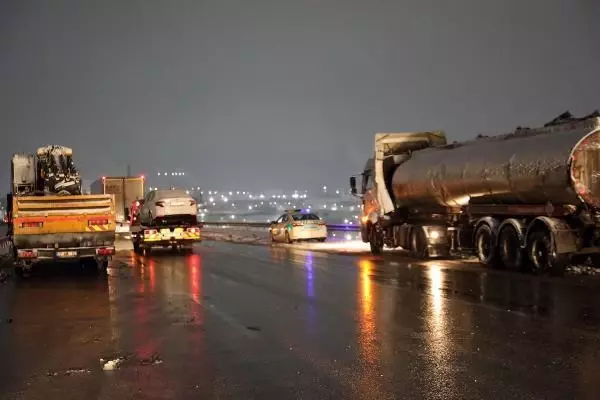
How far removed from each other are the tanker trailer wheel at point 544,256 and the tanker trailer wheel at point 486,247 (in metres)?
1.29

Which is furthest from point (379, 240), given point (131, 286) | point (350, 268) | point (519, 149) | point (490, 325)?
point (490, 325)

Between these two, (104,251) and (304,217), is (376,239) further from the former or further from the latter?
(104,251)

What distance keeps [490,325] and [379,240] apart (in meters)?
14.8

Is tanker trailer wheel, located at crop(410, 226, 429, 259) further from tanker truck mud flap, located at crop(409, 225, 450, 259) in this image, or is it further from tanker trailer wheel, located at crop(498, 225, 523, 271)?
tanker trailer wheel, located at crop(498, 225, 523, 271)

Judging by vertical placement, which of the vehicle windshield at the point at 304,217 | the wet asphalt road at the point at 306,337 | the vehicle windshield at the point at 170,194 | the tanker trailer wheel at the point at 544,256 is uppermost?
the vehicle windshield at the point at 170,194

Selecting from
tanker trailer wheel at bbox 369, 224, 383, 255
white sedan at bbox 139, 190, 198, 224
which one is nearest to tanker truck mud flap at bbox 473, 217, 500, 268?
tanker trailer wheel at bbox 369, 224, 383, 255

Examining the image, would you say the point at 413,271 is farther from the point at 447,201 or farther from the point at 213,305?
the point at 213,305

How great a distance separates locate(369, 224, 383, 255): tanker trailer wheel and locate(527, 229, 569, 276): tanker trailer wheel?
8152 millimetres

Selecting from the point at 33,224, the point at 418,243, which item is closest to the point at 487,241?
the point at 418,243

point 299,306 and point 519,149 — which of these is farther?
point 519,149

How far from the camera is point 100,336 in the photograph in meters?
9.41

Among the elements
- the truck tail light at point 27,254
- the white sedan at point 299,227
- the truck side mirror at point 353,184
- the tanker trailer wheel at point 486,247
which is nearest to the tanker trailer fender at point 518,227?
the tanker trailer wheel at point 486,247

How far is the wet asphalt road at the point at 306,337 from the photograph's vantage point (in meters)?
6.62

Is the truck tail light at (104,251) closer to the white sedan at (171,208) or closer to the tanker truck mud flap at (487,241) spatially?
the white sedan at (171,208)
